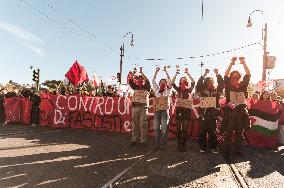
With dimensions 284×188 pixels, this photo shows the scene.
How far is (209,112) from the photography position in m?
9.45

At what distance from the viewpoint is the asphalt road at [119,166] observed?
20.2 feet

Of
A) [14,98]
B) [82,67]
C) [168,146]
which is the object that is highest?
[82,67]

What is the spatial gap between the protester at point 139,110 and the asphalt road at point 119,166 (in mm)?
368

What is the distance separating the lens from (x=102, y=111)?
1523cm

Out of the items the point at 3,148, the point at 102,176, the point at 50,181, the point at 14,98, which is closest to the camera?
the point at 50,181

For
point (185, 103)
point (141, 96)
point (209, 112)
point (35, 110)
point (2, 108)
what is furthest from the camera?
point (2, 108)

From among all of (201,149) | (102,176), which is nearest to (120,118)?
(201,149)

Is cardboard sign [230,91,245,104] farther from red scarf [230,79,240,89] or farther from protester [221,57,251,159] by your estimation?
red scarf [230,79,240,89]

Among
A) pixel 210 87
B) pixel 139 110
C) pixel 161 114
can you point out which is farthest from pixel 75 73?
pixel 210 87

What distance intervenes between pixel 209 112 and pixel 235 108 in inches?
29.3

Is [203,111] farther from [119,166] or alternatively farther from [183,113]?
[119,166]

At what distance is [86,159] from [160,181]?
241cm

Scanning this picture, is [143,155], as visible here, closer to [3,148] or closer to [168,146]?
[168,146]

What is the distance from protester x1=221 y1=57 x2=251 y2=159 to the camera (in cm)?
884
